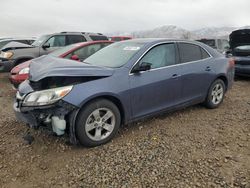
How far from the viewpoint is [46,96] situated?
3.33 meters

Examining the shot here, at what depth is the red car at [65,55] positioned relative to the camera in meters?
6.04

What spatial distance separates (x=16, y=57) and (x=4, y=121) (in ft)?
14.0

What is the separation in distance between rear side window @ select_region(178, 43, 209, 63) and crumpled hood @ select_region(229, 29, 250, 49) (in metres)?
4.18

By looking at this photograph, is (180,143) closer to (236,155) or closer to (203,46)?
(236,155)

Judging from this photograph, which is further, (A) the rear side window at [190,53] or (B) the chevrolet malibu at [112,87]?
(A) the rear side window at [190,53]

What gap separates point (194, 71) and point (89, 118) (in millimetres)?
2307

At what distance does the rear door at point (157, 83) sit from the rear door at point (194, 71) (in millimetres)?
186

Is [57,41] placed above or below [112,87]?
above

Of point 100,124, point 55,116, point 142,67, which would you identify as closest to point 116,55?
point 142,67

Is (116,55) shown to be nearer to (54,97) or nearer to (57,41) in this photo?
(54,97)

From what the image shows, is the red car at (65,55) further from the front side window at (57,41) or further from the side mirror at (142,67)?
the front side window at (57,41)

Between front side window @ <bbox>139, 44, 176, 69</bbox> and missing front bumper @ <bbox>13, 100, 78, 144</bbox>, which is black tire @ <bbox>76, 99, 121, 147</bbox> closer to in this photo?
missing front bumper @ <bbox>13, 100, 78, 144</bbox>

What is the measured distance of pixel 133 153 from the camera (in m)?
3.44

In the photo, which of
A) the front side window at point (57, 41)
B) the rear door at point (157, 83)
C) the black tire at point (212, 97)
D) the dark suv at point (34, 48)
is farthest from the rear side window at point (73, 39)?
the black tire at point (212, 97)
